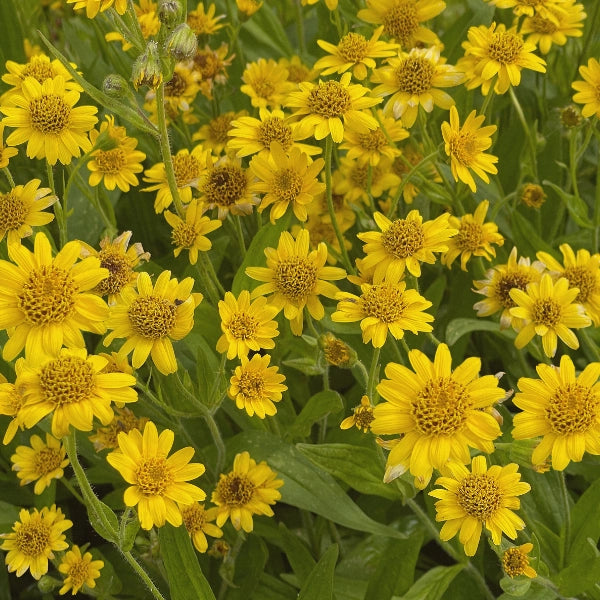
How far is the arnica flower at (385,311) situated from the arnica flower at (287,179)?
197 millimetres

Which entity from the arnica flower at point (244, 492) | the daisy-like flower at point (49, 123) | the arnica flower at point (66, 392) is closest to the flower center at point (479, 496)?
the arnica flower at point (244, 492)

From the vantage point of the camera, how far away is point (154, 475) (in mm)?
956

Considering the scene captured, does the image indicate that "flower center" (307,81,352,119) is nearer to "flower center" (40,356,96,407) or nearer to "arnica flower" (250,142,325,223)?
"arnica flower" (250,142,325,223)

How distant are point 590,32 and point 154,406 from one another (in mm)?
1232

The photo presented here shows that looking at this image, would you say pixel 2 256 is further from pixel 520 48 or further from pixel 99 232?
pixel 520 48

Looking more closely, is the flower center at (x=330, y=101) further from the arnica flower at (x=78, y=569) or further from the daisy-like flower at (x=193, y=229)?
the arnica flower at (x=78, y=569)

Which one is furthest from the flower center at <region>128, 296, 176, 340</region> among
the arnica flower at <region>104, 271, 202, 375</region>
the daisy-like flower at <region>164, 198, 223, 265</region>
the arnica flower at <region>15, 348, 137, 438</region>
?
the daisy-like flower at <region>164, 198, 223, 265</region>

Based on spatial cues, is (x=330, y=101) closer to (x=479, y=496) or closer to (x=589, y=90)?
(x=589, y=90)

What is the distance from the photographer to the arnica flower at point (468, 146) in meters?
1.25

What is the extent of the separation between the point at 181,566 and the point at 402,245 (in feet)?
1.80

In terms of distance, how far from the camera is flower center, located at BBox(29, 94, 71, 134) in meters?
1.21

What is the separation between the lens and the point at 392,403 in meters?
0.95

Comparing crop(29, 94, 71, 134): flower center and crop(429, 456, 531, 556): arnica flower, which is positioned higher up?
crop(29, 94, 71, 134): flower center

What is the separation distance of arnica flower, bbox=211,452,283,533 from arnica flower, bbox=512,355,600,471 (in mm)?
388
